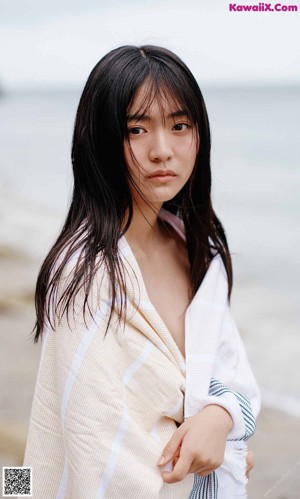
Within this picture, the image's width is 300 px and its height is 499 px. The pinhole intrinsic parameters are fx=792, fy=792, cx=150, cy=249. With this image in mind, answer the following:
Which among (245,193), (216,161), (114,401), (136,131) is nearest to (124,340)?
(114,401)

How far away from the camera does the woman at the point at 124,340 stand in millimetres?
1139

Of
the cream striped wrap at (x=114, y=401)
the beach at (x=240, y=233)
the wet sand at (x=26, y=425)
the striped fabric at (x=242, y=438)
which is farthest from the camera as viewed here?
the beach at (x=240, y=233)

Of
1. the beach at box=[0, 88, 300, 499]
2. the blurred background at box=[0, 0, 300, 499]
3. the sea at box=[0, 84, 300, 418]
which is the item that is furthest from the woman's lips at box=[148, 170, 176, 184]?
the blurred background at box=[0, 0, 300, 499]

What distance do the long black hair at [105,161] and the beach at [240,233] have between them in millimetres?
431

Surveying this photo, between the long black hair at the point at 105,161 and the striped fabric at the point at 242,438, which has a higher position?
the long black hair at the point at 105,161

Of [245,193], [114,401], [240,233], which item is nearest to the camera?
[114,401]

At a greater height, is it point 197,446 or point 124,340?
point 124,340

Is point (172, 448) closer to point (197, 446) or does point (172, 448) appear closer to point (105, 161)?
point (197, 446)

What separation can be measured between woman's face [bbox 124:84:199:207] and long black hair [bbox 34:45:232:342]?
12mm

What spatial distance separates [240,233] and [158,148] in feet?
14.0

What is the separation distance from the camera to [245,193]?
618 centimetres

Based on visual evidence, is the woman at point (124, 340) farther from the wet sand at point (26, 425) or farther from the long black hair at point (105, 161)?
the wet sand at point (26, 425)

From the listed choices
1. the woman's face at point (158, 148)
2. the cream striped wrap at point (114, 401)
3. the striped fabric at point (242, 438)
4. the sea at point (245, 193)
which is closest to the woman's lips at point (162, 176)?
the woman's face at point (158, 148)

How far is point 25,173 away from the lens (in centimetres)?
759
